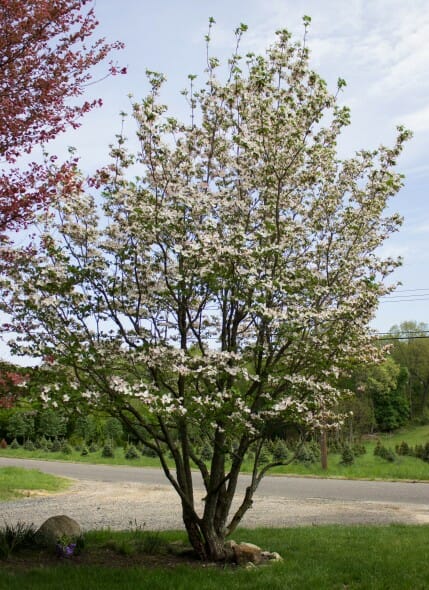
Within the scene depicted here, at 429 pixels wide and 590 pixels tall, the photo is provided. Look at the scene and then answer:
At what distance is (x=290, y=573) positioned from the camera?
22.4ft

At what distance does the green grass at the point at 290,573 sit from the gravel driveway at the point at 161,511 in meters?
3.63

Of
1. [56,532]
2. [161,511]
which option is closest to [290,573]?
[56,532]

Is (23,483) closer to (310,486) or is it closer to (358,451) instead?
(310,486)

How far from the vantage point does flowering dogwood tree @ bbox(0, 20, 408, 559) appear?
690 cm

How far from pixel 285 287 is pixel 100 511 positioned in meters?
9.45

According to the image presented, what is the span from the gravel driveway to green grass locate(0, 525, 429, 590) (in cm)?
363

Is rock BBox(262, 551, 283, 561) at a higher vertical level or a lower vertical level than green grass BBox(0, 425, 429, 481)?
higher

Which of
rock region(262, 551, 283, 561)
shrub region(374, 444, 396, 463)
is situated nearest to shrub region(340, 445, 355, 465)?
shrub region(374, 444, 396, 463)

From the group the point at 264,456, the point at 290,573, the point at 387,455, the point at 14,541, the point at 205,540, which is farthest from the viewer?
the point at 264,456

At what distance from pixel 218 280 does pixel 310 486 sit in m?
14.6

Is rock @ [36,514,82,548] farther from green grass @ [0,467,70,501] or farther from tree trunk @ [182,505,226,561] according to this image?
green grass @ [0,467,70,501]

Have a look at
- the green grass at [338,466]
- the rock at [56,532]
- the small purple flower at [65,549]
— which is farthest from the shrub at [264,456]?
the small purple flower at [65,549]

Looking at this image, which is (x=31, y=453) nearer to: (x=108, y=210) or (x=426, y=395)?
(x=108, y=210)

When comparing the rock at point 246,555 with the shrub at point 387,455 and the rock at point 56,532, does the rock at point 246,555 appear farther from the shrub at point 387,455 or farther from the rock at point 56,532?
the shrub at point 387,455
